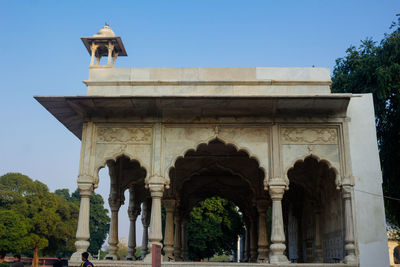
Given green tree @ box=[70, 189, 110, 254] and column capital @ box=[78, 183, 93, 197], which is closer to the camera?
column capital @ box=[78, 183, 93, 197]

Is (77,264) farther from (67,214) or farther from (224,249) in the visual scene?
(67,214)

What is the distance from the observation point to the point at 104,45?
13523 mm

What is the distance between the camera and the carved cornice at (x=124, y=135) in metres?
12.1

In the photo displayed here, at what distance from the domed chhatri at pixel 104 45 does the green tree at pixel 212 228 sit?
53.9 ft

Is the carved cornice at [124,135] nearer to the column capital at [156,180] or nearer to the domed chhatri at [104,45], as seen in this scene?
the column capital at [156,180]

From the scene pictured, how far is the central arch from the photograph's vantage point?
51.4 ft

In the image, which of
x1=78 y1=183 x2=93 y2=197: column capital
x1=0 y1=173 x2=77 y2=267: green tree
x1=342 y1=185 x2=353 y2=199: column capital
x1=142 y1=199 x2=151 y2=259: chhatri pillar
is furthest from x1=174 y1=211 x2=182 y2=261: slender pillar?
x1=0 y1=173 x2=77 y2=267: green tree

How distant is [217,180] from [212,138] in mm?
6663

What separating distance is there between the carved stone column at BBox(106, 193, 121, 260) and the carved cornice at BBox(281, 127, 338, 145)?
6.69m

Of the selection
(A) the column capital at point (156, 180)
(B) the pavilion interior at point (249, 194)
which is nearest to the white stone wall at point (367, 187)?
(B) the pavilion interior at point (249, 194)

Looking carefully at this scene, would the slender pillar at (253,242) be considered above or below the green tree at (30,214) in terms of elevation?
below

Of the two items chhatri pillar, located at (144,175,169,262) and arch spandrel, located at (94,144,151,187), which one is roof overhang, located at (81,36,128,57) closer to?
arch spandrel, located at (94,144,151,187)

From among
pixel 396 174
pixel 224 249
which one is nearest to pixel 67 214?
pixel 224 249

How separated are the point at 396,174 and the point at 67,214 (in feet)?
110
